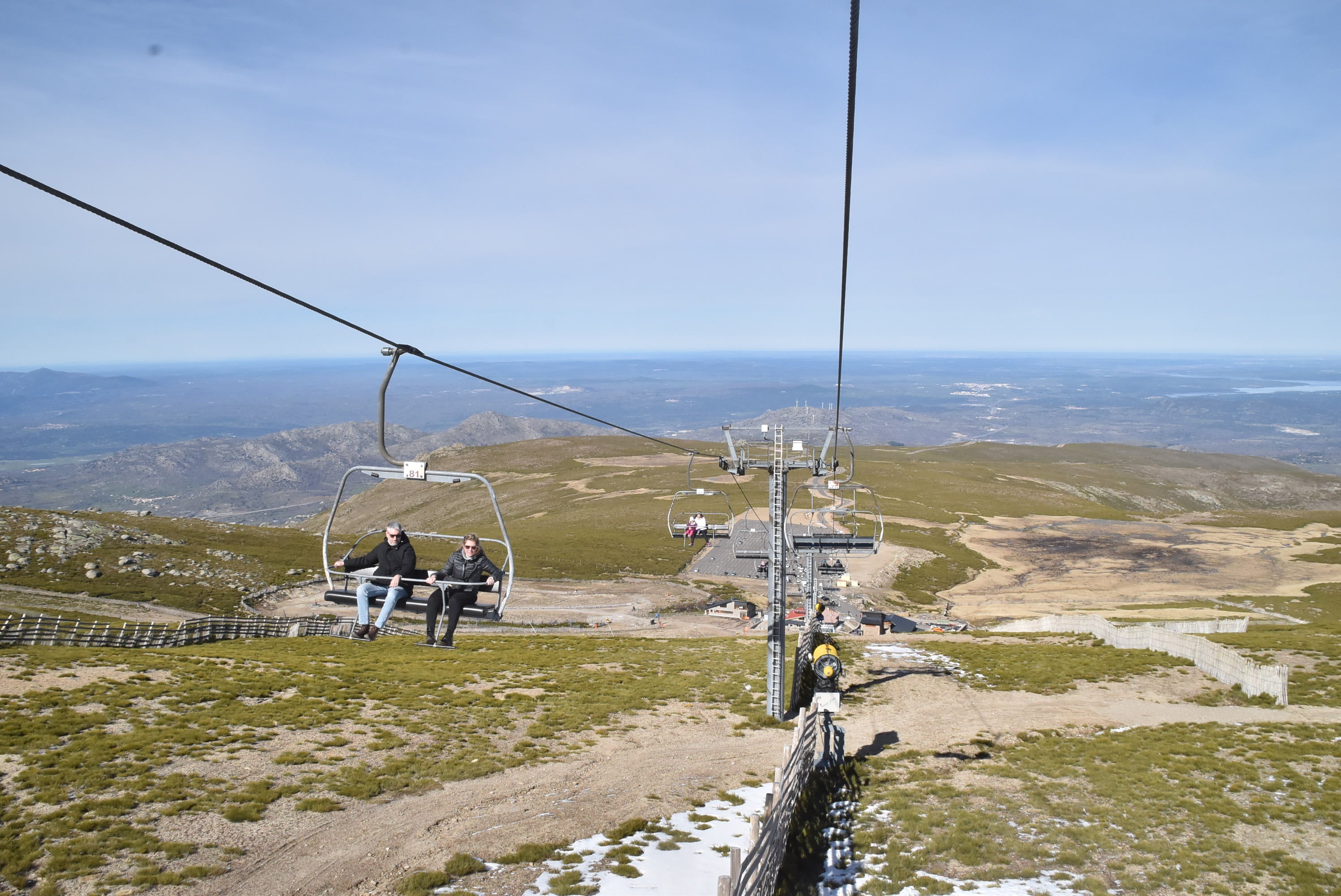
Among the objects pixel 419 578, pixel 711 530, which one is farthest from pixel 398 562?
pixel 711 530

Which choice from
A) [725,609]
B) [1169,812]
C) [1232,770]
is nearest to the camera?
[1169,812]

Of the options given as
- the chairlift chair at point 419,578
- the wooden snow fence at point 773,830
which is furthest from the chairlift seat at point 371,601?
the wooden snow fence at point 773,830

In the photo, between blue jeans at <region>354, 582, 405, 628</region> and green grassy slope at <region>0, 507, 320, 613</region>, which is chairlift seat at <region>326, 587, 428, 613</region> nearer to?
blue jeans at <region>354, 582, 405, 628</region>

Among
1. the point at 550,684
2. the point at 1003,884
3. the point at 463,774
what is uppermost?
the point at 1003,884

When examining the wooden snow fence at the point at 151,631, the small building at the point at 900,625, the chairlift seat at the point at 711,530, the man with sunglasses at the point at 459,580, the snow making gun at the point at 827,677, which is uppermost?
the man with sunglasses at the point at 459,580

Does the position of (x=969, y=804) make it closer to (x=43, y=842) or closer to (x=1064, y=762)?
(x=1064, y=762)

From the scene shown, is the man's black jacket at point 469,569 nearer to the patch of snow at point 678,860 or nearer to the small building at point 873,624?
the patch of snow at point 678,860

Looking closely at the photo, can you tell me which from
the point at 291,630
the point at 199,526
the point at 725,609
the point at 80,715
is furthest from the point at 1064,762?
the point at 199,526
